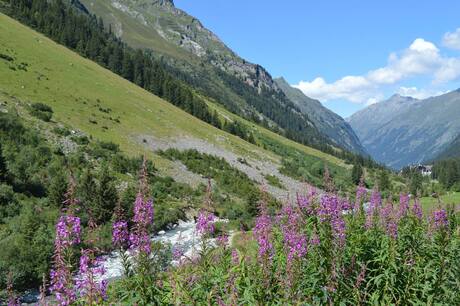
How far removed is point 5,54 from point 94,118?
17.9m

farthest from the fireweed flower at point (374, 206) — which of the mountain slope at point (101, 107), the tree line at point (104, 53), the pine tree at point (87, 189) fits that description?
the tree line at point (104, 53)

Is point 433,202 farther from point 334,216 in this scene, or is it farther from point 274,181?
point 274,181

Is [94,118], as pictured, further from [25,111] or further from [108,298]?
[108,298]

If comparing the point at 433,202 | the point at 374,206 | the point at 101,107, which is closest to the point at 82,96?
the point at 101,107

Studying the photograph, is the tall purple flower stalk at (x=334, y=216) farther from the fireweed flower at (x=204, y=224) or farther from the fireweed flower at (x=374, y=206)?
the fireweed flower at (x=204, y=224)

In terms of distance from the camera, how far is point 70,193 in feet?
18.1

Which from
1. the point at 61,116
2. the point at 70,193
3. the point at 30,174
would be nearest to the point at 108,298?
the point at 70,193

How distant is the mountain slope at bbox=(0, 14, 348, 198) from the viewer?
51.9 meters

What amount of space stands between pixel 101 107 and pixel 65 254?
59.6 m

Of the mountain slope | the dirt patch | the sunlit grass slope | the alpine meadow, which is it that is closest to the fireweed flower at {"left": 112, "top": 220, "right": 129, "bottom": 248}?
the alpine meadow

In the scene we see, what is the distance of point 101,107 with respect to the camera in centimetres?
6206

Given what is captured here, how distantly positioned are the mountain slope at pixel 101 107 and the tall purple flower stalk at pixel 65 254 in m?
43.6

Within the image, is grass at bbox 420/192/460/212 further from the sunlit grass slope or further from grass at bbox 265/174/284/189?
the sunlit grass slope

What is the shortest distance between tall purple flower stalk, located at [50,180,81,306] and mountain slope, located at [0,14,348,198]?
4363cm
